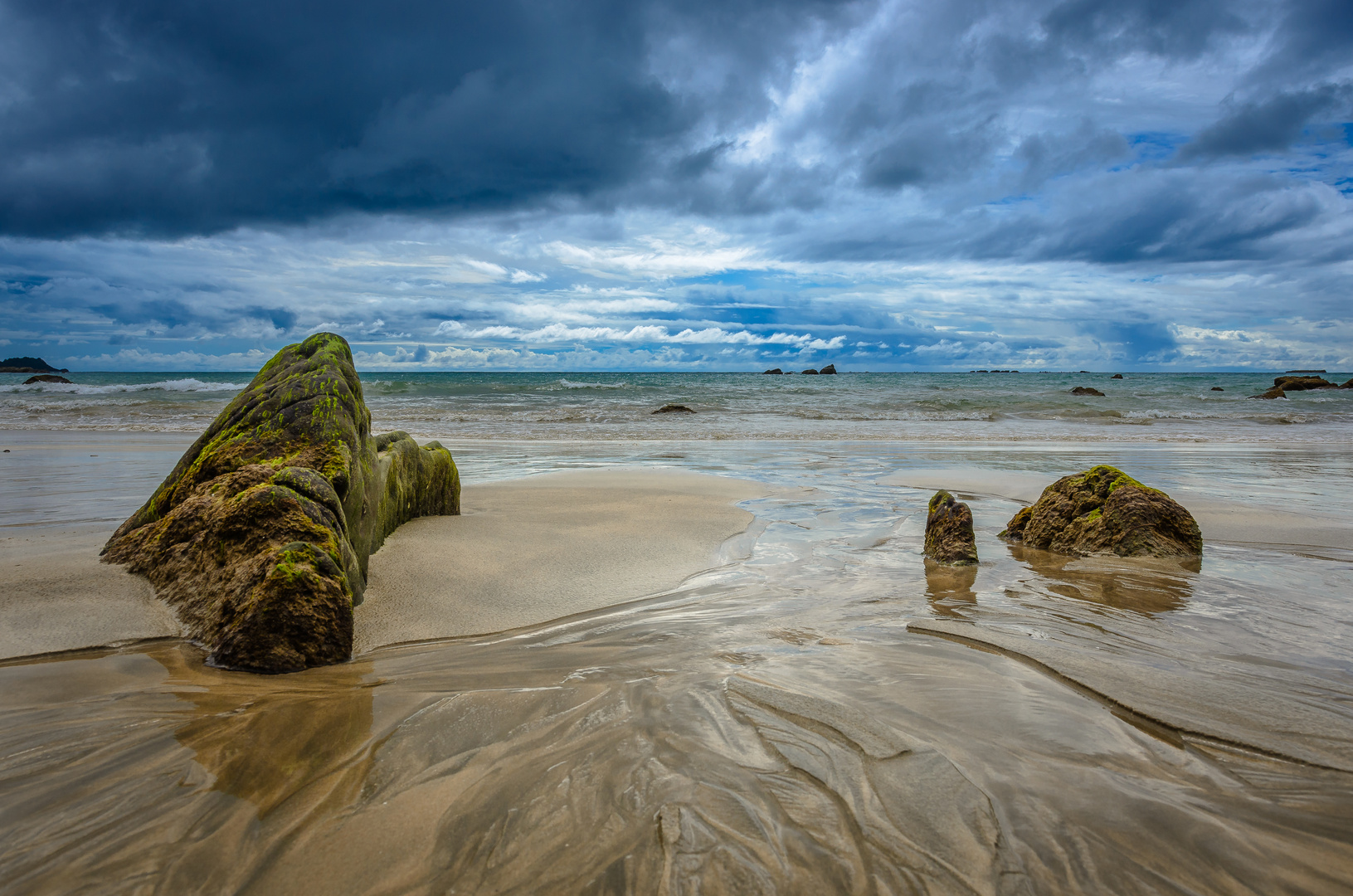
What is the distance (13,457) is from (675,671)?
481 inches

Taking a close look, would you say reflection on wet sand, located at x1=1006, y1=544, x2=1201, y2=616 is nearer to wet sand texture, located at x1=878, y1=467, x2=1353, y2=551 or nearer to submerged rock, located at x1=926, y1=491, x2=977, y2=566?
submerged rock, located at x1=926, y1=491, x2=977, y2=566

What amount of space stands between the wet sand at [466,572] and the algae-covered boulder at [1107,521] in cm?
252

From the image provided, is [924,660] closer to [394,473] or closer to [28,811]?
[28,811]

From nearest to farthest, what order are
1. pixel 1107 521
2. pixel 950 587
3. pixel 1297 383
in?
pixel 950 587
pixel 1107 521
pixel 1297 383

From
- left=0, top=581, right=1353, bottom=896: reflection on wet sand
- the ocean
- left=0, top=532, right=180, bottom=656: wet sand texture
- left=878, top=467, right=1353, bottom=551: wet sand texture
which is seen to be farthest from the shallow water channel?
the ocean

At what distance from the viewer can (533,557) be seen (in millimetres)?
4773

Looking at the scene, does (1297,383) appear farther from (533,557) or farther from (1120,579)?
(533,557)

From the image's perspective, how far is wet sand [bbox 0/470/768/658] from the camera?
314 cm

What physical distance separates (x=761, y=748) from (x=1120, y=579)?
3484 mm

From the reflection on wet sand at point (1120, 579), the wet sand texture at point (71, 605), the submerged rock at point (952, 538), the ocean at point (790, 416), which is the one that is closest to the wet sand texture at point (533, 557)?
the wet sand texture at point (71, 605)

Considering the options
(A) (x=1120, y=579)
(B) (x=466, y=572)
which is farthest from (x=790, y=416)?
(B) (x=466, y=572)

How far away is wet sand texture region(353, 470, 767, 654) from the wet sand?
0.01 m

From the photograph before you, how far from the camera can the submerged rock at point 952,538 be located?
4707 mm

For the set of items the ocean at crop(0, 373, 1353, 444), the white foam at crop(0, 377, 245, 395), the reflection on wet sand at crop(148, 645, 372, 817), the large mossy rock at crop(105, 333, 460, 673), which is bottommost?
the white foam at crop(0, 377, 245, 395)
